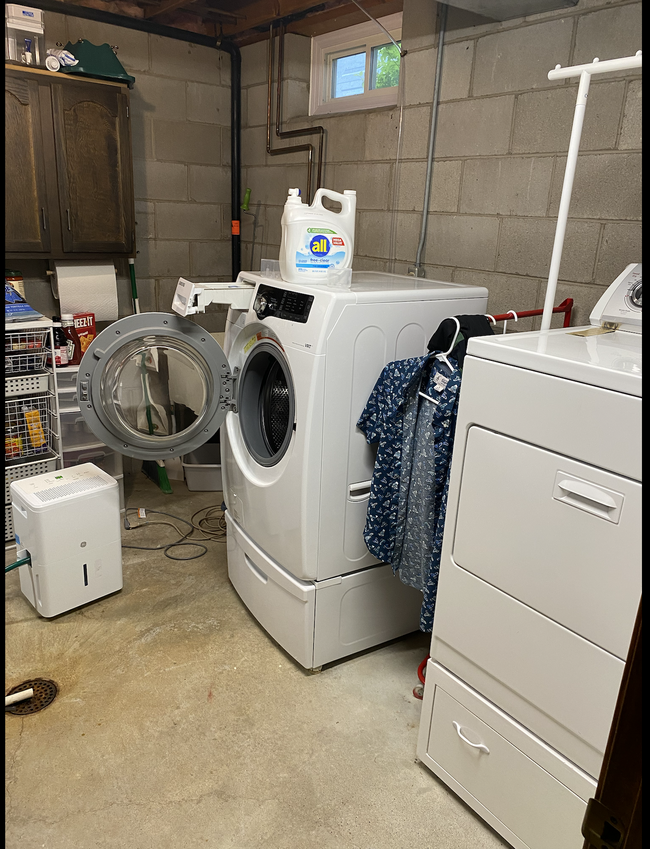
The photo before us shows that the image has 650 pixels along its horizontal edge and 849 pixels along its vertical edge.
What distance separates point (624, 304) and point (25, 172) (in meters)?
2.71

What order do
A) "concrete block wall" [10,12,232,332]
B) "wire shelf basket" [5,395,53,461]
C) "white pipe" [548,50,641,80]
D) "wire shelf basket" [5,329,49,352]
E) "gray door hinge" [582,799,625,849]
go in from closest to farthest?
1. "gray door hinge" [582,799,625,849]
2. "white pipe" [548,50,641,80]
3. "wire shelf basket" [5,329,49,352]
4. "wire shelf basket" [5,395,53,461]
5. "concrete block wall" [10,12,232,332]

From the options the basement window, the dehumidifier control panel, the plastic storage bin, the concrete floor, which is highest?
the basement window

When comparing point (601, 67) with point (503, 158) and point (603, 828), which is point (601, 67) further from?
point (603, 828)

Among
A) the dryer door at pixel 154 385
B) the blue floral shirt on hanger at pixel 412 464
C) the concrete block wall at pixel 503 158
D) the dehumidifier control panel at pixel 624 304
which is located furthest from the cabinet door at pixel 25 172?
the dehumidifier control panel at pixel 624 304

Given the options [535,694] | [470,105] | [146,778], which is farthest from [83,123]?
[535,694]

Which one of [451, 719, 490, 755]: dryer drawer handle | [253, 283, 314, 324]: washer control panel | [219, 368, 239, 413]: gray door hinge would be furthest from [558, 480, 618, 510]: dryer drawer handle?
[219, 368, 239, 413]: gray door hinge

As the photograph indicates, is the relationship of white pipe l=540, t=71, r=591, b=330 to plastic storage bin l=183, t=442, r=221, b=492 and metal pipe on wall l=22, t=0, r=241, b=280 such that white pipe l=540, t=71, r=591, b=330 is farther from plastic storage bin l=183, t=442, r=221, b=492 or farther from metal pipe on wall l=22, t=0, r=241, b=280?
metal pipe on wall l=22, t=0, r=241, b=280

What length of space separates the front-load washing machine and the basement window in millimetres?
1189

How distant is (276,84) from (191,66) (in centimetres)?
53

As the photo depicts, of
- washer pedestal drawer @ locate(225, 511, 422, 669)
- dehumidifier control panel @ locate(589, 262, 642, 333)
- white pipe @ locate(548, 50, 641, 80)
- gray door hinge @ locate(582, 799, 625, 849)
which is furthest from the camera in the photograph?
washer pedestal drawer @ locate(225, 511, 422, 669)

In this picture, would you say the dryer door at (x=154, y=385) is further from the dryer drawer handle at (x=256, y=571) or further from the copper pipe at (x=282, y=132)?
the copper pipe at (x=282, y=132)

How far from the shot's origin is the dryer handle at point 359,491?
2.14m

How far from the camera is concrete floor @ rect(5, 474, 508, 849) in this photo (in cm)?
169

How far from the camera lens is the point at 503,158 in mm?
2467
